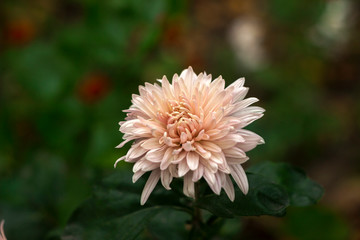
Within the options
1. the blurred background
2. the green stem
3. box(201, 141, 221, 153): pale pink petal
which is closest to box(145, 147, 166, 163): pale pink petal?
box(201, 141, 221, 153): pale pink petal

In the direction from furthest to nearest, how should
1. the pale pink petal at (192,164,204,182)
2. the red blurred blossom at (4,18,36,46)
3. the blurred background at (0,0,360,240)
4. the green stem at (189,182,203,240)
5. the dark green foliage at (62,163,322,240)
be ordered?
1. the red blurred blossom at (4,18,36,46)
2. the blurred background at (0,0,360,240)
3. the green stem at (189,182,203,240)
4. the dark green foliage at (62,163,322,240)
5. the pale pink petal at (192,164,204,182)

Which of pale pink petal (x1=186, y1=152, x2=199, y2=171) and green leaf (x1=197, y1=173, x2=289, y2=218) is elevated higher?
pale pink petal (x1=186, y1=152, x2=199, y2=171)

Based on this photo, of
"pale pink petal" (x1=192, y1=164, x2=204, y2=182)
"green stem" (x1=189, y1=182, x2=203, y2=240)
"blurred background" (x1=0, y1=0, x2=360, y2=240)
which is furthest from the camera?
"blurred background" (x1=0, y1=0, x2=360, y2=240)

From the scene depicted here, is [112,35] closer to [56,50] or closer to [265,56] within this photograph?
[56,50]

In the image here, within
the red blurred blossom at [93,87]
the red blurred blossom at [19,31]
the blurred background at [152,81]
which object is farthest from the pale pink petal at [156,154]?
the red blurred blossom at [19,31]

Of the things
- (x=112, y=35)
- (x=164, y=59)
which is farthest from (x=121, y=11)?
(x=164, y=59)

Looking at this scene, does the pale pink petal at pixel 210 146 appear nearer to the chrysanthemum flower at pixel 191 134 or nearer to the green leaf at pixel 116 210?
the chrysanthemum flower at pixel 191 134

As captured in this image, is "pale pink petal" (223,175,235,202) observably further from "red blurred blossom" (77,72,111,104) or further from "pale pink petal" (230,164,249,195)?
"red blurred blossom" (77,72,111,104)
